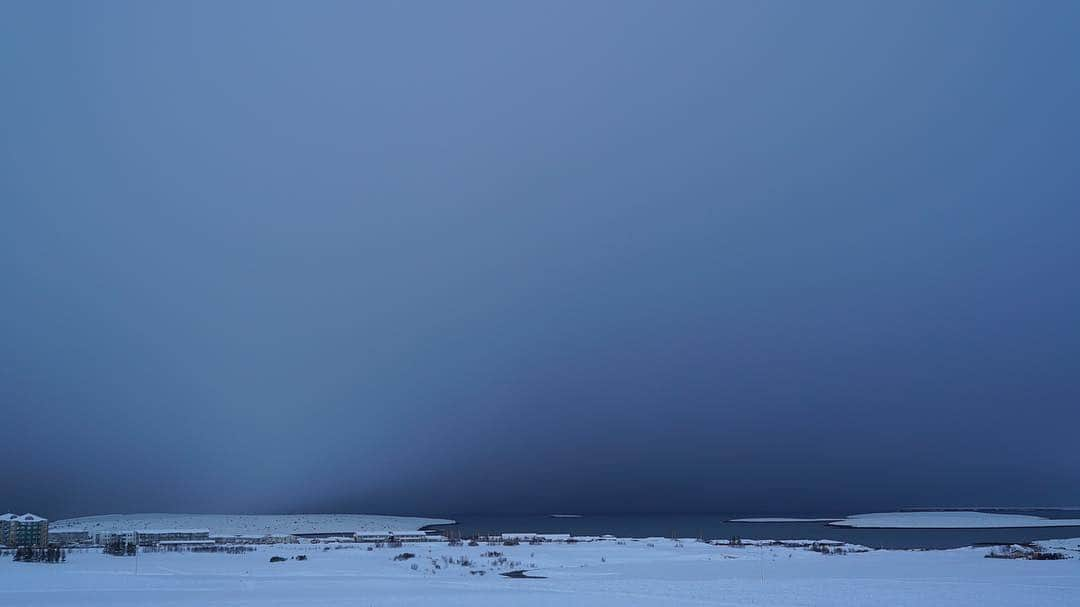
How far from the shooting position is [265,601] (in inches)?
1005

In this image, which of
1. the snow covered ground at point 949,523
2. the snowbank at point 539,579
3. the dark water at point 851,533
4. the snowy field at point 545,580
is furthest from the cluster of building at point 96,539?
the snow covered ground at point 949,523

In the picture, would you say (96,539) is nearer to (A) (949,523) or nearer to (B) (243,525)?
(B) (243,525)

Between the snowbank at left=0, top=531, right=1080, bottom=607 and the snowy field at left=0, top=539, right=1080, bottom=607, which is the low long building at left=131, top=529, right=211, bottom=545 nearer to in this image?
the snowbank at left=0, top=531, right=1080, bottom=607

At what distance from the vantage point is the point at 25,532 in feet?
183

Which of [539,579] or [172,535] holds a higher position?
[172,535]

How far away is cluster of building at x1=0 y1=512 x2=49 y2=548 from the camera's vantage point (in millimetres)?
55375

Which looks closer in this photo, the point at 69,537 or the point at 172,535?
the point at 69,537

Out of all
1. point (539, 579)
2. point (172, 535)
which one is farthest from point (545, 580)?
point (172, 535)

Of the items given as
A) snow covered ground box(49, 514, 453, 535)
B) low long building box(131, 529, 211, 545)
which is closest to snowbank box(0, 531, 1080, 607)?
low long building box(131, 529, 211, 545)

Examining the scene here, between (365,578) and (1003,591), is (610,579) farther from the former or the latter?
(1003,591)

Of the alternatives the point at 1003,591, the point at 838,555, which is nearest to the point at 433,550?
the point at 838,555

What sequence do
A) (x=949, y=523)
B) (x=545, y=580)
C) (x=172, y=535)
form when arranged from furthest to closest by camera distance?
(x=949, y=523) < (x=172, y=535) < (x=545, y=580)

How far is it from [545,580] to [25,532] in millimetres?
41023

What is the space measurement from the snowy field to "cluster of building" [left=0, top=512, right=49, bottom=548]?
10950mm
